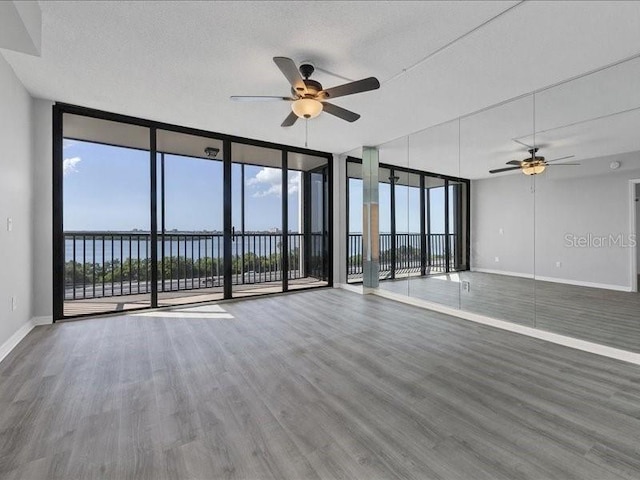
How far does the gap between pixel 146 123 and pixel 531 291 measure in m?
5.44

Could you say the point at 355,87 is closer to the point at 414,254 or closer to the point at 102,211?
the point at 414,254

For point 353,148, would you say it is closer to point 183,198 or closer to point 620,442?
point 183,198

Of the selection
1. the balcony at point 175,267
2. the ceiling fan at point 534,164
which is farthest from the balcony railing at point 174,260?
the ceiling fan at point 534,164

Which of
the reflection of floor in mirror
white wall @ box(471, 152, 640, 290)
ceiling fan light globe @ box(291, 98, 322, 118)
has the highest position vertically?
ceiling fan light globe @ box(291, 98, 322, 118)

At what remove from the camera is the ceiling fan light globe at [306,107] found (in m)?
2.70

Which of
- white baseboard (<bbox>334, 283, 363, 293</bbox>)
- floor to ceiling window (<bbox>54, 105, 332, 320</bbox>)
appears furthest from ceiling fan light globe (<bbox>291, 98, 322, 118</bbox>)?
white baseboard (<bbox>334, 283, 363, 293</bbox>)

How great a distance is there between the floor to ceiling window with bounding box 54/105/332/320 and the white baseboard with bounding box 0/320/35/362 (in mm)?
353

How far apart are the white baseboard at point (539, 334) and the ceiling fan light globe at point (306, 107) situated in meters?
3.14

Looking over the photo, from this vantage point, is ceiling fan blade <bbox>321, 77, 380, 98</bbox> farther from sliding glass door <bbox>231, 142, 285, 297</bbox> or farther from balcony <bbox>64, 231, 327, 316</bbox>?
balcony <bbox>64, 231, 327, 316</bbox>

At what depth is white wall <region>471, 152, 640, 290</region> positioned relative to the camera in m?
2.94

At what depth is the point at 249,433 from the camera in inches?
62.6

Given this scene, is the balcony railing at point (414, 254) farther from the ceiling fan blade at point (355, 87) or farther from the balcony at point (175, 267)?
the ceiling fan blade at point (355, 87)

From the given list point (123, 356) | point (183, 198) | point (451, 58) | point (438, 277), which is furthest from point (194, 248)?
point (451, 58)

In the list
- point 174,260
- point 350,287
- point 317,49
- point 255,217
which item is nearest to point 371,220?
point 350,287
